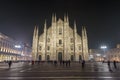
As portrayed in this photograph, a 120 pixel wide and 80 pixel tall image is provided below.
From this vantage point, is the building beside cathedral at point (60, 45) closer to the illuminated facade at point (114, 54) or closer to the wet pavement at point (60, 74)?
the illuminated facade at point (114, 54)

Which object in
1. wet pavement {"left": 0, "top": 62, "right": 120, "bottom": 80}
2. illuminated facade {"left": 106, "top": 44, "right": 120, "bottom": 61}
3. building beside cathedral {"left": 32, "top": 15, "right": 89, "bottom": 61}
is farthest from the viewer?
illuminated facade {"left": 106, "top": 44, "right": 120, "bottom": 61}

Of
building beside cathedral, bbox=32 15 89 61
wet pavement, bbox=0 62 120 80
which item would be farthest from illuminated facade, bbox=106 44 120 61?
wet pavement, bbox=0 62 120 80

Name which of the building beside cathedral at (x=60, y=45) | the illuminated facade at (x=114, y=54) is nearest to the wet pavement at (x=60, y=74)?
the building beside cathedral at (x=60, y=45)

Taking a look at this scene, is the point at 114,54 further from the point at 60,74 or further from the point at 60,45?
the point at 60,74

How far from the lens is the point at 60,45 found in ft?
186

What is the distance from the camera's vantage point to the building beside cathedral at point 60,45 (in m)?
55.0

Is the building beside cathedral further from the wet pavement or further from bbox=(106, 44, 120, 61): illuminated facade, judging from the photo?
the wet pavement

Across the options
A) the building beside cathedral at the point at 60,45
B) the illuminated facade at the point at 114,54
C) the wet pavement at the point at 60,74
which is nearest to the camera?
the wet pavement at the point at 60,74

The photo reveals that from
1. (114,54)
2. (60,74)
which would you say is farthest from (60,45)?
(114,54)

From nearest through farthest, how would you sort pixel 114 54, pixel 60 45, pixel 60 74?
pixel 60 74 < pixel 60 45 < pixel 114 54

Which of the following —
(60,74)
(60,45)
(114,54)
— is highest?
(60,45)

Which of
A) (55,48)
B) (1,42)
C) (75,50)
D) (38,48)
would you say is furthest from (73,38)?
(1,42)

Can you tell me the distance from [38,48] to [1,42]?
17.8 m

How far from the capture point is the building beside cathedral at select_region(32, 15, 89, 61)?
5500cm
